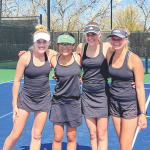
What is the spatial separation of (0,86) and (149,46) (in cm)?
2079

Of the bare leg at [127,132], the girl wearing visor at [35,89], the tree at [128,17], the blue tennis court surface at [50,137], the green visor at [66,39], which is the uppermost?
the tree at [128,17]

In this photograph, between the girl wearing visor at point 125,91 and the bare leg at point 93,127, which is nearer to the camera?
the girl wearing visor at point 125,91

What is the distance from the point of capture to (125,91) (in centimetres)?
341

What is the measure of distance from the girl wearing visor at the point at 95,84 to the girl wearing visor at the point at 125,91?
0.22m

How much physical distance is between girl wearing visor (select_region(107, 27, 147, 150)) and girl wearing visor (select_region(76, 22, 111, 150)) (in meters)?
0.22

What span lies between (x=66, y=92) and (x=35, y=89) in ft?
1.45

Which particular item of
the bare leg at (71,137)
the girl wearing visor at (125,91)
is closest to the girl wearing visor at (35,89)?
the bare leg at (71,137)

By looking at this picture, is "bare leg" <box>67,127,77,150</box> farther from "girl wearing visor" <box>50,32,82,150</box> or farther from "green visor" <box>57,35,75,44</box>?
"green visor" <box>57,35,75,44</box>

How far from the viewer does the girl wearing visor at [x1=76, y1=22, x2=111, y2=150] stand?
3.71m

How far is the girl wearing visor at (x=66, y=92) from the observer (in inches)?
145

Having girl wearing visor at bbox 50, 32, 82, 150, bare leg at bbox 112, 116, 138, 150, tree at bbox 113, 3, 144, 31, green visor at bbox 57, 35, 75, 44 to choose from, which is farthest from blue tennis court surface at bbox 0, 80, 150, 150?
tree at bbox 113, 3, 144, 31

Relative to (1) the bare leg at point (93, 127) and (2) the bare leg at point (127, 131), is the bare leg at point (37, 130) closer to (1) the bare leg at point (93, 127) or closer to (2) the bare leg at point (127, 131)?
(1) the bare leg at point (93, 127)

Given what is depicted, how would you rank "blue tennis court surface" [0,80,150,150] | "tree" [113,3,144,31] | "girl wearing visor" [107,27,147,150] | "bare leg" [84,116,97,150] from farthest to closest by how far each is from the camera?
1. "tree" [113,3,144,31]
2. "blue tennis court surface" [0,80,150,150]
3. "bare leg" [84,116,97,150]
4. "girl wearing visor" [107,27,147,150]

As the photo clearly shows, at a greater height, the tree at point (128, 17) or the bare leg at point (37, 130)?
the tree at point (128, 17)
